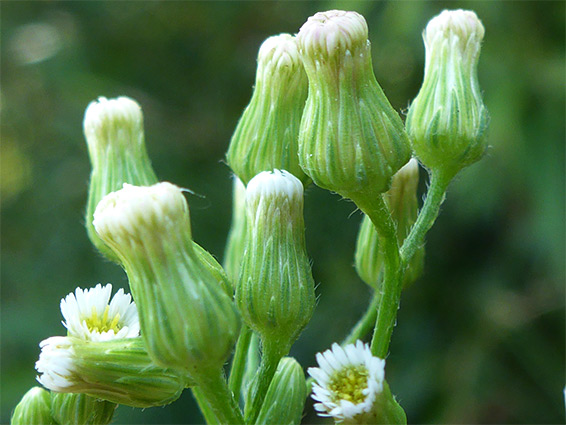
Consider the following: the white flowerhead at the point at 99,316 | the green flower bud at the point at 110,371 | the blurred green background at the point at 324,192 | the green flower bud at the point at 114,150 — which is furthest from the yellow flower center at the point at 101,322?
the blurred green background at the point at 324,192


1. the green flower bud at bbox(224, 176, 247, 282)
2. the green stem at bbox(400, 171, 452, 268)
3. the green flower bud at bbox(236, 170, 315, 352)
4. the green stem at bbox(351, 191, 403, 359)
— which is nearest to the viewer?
the green flower bud at bbox(236, 170, 315, 352)

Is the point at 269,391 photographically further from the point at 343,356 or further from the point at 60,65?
the point at 60,65

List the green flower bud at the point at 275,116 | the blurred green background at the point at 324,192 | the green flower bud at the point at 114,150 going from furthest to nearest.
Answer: the blurred green background at the point at 324,192 < the green flower bud at the point at 114,150 < the green flower bud at the point at 275,116

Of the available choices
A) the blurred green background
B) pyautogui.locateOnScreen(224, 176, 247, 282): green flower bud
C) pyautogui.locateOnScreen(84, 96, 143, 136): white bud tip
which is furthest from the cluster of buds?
the blurred green background

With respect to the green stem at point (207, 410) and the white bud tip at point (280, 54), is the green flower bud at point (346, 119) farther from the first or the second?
the green stem at point (207, 410)

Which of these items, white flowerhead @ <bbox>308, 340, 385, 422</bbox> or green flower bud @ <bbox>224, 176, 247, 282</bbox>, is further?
green flower bud @ <bbox>224, 176, 247, 282</bbox>

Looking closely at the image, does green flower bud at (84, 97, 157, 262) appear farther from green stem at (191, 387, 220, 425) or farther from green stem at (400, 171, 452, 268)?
green stem at (400, 171, 452, 268)
